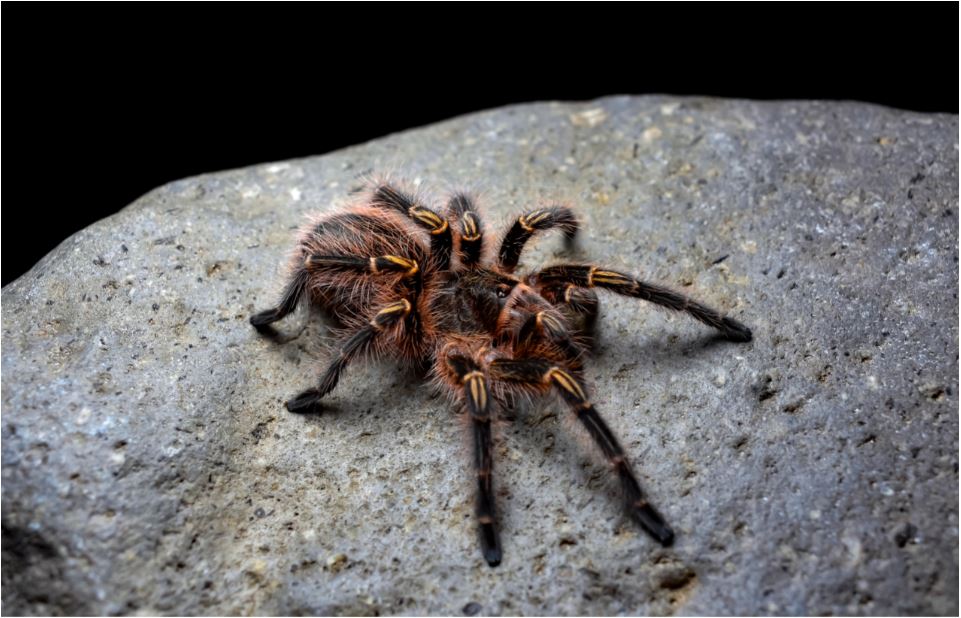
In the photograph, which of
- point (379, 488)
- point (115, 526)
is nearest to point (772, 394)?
point (379, 488)

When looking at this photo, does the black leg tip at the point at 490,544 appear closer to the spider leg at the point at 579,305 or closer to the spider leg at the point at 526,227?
the spider leg at the point at 579,305

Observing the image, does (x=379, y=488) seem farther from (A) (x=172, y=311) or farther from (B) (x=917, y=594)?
(B) (x=917, y=594)

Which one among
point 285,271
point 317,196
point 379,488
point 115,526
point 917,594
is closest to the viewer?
point 917,594

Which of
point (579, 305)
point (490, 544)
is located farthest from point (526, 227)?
point (490, 544)

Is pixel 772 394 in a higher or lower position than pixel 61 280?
lower

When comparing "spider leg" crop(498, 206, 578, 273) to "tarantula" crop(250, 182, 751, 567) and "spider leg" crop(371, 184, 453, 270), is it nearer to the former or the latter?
"tarantula" crop(250, 182, 751, 567)

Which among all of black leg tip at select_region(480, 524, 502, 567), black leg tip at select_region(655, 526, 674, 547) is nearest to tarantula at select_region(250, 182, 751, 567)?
black leg tip at select_region(480, 524, 502, 567)

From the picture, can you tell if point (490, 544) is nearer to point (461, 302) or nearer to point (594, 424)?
point (594, 424)

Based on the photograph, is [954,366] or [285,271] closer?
[954,366]
